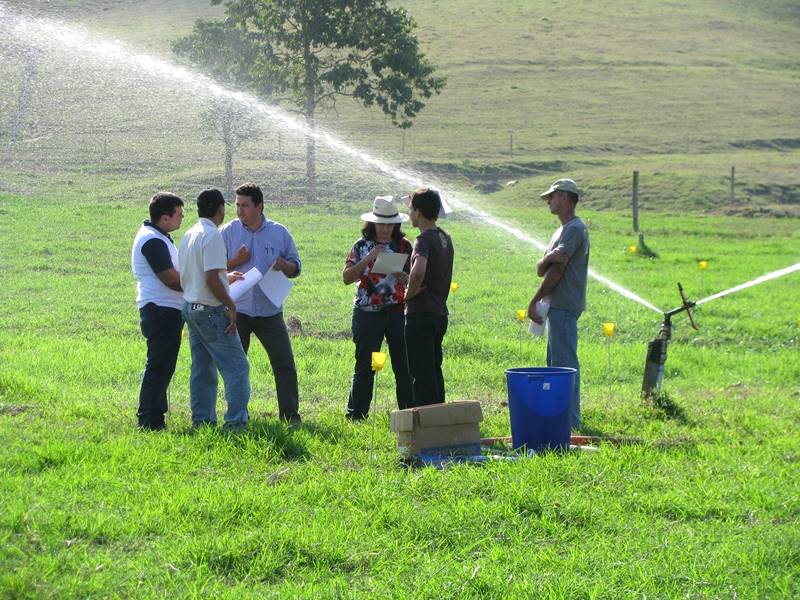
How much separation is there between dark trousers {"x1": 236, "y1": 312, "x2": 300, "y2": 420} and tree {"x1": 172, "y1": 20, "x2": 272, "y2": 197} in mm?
31937

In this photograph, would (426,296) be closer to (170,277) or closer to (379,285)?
(379,285)

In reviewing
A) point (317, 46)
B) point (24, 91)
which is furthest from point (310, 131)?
point (24, 91)

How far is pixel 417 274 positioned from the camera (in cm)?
857

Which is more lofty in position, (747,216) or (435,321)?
(435,321)

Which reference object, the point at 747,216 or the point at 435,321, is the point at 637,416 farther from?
the point at 747,216

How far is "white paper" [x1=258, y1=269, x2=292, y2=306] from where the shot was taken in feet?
30.0

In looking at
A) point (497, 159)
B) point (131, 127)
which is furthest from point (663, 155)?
point (131, 127)

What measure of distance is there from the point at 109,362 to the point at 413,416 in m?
5.25

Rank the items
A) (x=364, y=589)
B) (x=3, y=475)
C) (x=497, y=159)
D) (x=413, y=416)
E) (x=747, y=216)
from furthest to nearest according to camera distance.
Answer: (x=497, y=159)
(x=747, y=216)
(x=413, y=416)
(x=3, y=475)
(x=364, y=589)

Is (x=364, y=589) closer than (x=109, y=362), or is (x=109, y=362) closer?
(x=364, y=589)

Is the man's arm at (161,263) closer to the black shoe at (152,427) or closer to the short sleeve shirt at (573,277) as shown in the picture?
the black shoe at (152,427)

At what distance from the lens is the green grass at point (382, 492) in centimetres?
541

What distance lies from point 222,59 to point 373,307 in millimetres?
34478

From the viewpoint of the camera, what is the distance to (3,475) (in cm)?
690
